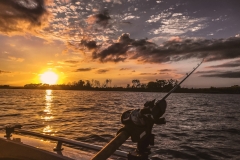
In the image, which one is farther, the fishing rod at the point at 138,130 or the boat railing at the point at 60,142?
the boat railing at the point at 60,142

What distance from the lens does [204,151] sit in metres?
11.6

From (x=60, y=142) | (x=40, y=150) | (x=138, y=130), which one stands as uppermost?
(x=138, y=130)

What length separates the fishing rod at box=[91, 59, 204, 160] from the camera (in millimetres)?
1570

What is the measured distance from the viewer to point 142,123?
1662mm

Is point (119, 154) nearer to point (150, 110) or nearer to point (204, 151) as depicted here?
point (150, 110)

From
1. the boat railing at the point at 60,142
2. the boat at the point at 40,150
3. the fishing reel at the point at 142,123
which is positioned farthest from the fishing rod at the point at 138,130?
the boat at the point at 40,150

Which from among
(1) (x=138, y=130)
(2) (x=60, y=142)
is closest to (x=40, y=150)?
(2) (x=60, y=142)

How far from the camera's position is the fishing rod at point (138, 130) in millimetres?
1570

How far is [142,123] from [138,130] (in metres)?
0.07

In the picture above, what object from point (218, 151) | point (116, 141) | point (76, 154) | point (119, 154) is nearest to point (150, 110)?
point (116, 141)

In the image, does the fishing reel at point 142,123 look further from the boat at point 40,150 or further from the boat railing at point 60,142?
the boat at point 40,150

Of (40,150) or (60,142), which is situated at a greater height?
(60,142)

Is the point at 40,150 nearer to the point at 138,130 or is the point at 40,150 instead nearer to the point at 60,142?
the point at 60,142

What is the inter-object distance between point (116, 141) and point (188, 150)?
11291 millimetres
